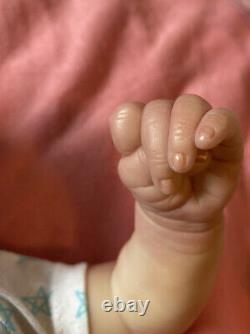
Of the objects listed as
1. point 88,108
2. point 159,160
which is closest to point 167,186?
point 159,160

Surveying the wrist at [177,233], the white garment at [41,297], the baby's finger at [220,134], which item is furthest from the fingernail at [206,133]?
the white garment at [41,297]

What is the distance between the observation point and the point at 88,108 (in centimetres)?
72

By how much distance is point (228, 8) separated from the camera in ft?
2.55

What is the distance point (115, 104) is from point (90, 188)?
101mm

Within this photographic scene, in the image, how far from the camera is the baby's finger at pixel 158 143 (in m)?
0.50

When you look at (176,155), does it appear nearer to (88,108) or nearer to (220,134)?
(220,134)

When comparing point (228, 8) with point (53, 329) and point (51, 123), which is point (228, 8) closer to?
point (51, 123)

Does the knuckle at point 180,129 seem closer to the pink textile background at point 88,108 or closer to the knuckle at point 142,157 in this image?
the knuckle at point 142,157

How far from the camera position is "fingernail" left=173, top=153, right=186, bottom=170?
1.51 ft

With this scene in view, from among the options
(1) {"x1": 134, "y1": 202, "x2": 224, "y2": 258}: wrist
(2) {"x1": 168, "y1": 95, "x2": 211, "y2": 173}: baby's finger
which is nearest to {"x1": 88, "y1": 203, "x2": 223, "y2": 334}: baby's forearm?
(1) {"x1": 134, "y1": 202, "x2": 224, "y2": 258}: wrist

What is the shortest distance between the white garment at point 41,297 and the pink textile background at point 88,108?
0.13 ft

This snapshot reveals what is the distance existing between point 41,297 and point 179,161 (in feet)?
0.90

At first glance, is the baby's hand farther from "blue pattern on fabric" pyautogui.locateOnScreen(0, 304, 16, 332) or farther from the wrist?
"blue pattern on fabric" pyautogui.locateOnScreen(0, 304, 16, 332)

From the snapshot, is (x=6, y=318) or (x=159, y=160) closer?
(x=159, y=160)
